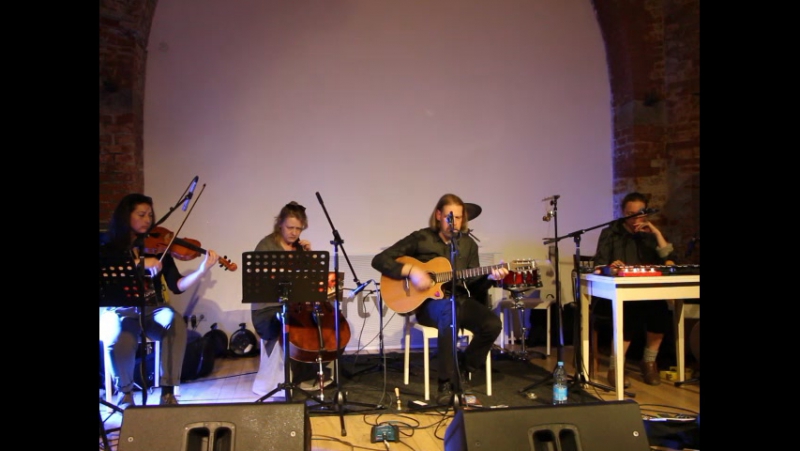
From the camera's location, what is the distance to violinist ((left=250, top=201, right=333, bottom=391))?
348cm

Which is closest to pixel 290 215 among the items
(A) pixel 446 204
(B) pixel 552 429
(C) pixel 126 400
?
(A) pixel 446 204

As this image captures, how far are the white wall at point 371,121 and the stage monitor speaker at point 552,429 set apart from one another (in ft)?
10.7

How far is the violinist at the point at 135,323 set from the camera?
3172 millimetres

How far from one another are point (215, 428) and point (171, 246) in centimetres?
206

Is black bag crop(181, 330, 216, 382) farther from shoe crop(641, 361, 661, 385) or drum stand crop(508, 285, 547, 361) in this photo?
shoe crop(641, 361, 661, 385)

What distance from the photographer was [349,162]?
16.6 feet

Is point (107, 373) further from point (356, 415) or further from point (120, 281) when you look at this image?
point (356, 415)

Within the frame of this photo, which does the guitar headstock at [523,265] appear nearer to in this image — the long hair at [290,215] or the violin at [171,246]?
the long hair at [290,215]

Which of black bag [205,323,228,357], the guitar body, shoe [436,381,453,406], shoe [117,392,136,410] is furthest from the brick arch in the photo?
shoe [436,381,453,406]

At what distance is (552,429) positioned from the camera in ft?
5.54

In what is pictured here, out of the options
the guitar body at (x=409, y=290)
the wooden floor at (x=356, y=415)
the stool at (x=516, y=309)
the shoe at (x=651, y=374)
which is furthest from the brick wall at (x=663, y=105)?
the guitar body at (x=409, y=290)

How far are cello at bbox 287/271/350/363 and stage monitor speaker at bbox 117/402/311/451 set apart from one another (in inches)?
59.9
